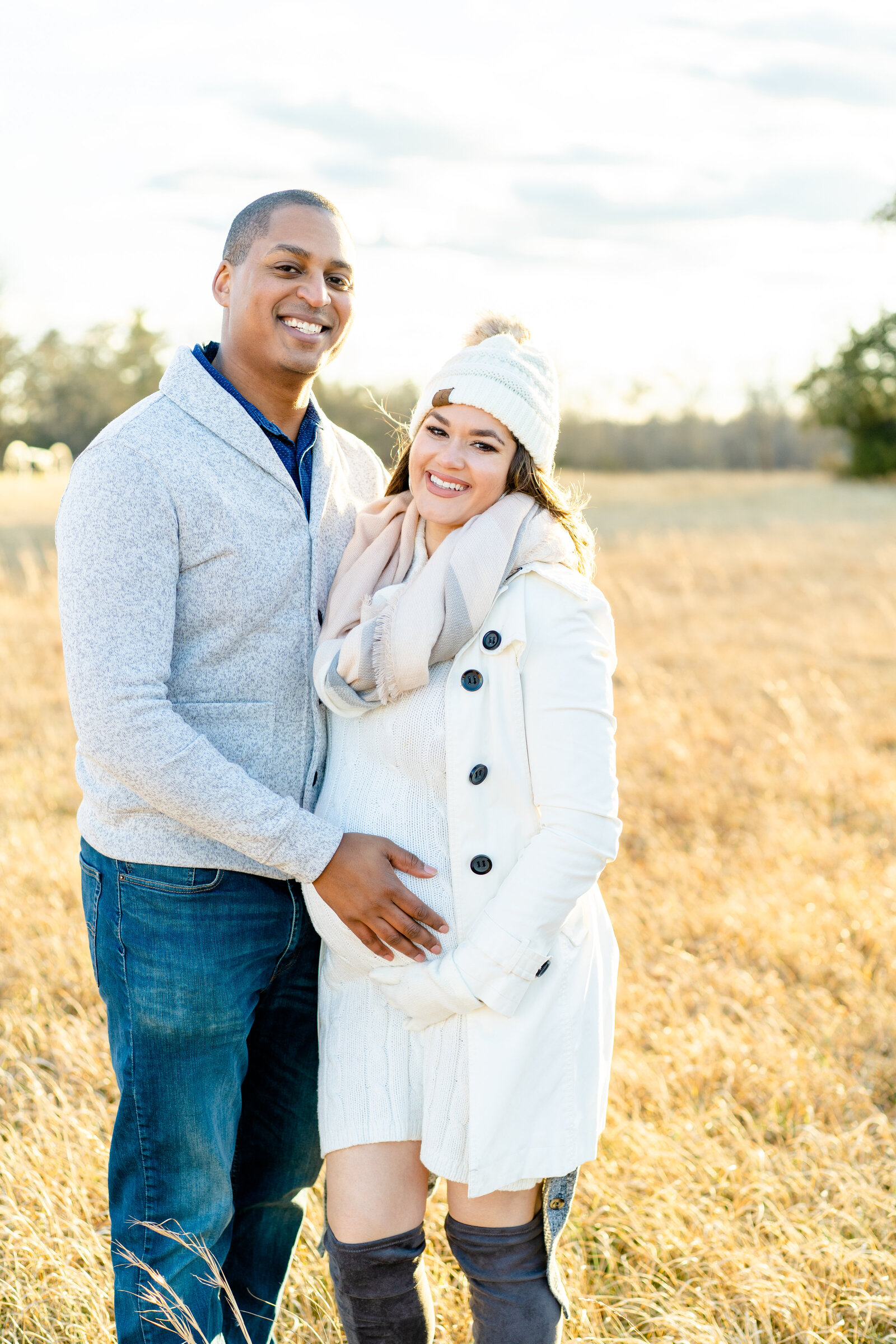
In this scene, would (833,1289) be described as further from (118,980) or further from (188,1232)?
(118,980)

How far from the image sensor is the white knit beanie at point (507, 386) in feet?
7.44

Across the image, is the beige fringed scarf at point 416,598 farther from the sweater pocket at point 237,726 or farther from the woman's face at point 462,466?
the sweater pocket at point 237,726

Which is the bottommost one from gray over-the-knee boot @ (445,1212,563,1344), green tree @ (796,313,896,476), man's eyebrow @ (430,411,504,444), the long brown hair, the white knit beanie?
gray over-the-knee boot @ (445,1212,563,1344)

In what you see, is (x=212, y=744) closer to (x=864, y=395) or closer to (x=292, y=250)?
(x=292, y=250)

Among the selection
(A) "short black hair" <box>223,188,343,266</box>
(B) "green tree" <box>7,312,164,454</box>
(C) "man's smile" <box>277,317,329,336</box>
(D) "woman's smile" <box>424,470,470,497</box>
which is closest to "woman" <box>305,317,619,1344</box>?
(D) "woman's smile" <box>424,470,470,497</box>

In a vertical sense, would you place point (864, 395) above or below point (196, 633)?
above

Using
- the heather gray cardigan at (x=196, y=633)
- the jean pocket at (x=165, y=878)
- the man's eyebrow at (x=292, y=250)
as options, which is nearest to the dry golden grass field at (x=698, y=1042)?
the jean pocket at (x=165, y=878)

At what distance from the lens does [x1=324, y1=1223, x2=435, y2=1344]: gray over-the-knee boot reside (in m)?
2.10

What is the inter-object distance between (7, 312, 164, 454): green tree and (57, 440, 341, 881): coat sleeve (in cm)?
3525

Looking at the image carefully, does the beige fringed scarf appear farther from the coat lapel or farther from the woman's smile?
the coat lapel

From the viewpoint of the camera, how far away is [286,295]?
231cm

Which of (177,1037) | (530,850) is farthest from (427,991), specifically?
(177,1037)

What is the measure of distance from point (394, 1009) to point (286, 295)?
148 cm

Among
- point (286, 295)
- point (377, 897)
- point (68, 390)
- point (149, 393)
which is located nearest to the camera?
point (377, 897)
